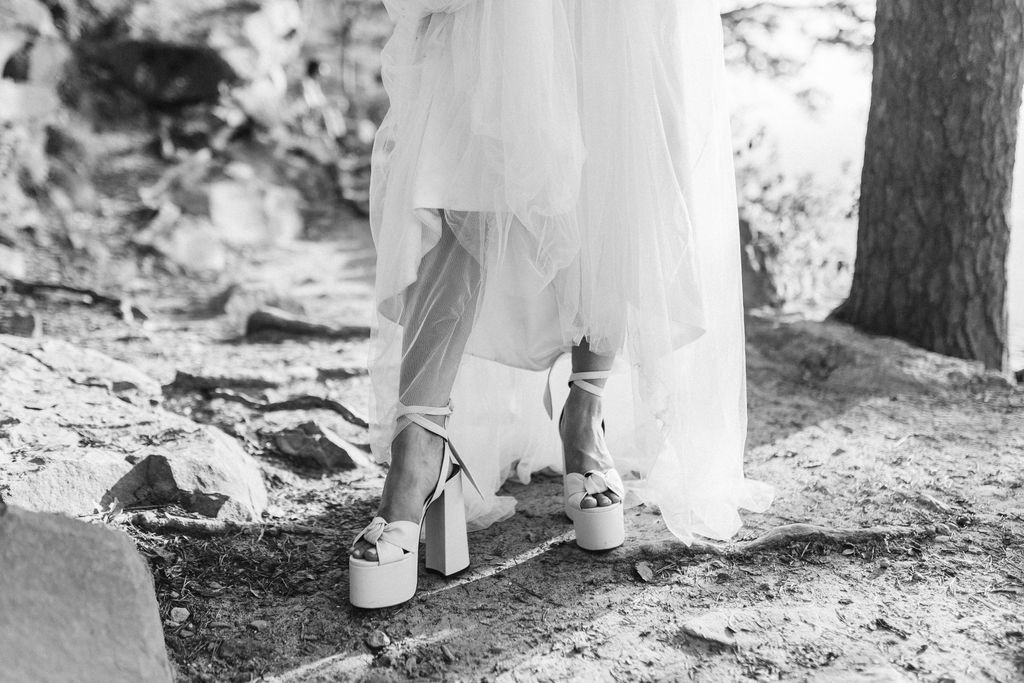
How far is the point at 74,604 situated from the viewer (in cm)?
117

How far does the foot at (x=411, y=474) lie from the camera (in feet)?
5.19

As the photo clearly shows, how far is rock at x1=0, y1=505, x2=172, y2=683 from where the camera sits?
3.63ft

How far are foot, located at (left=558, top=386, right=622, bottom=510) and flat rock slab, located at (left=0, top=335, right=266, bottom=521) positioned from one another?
749 mm

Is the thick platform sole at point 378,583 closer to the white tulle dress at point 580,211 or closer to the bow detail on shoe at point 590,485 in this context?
the white tulle dress at point 580,211

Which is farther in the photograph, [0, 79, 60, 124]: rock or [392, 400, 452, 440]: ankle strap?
[0, 79, 60, 124]: rock

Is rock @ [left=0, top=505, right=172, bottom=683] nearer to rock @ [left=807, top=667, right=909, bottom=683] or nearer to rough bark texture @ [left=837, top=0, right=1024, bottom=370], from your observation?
rock @ [left=807, top=667, right=909, bottom=683]

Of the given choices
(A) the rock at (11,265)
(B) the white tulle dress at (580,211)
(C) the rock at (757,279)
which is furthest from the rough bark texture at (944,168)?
(A) the rock at (11,265)

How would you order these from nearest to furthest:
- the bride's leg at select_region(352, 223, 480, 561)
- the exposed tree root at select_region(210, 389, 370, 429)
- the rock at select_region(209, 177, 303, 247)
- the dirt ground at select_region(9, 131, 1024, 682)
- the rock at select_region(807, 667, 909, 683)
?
1. the rock at select_region(807, 667, 909, 683)
2. the dirt ground at select_region(9, 131, 1024, 682)
3. the bride's leg at select_region(352, 223, 480, 561)
4. the exposed tree root at select_region(210, 389, 370, 429)
5. the rock at select_region(209, 177, 303, 247)

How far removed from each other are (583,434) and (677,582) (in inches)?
15.9

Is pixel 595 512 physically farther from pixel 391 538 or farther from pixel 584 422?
pixel 391 538

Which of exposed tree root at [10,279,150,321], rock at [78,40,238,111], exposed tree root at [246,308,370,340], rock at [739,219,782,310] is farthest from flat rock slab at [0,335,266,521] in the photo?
rock at [78,40,238,111]

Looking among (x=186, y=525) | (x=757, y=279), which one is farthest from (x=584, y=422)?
(x=757, y=279)

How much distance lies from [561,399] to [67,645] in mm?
1355

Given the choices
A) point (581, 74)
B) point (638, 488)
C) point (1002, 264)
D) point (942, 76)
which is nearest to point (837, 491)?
point (638, 488)
